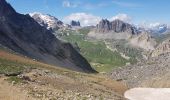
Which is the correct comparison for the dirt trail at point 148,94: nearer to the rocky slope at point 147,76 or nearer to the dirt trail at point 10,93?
the rocky slope at point 147,76

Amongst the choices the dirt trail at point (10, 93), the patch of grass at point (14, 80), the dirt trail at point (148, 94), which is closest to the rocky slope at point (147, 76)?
the dirt trail at point (148, 94)

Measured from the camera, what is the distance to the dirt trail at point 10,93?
4778 centimetres

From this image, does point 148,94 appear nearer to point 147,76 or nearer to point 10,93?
point 147,76

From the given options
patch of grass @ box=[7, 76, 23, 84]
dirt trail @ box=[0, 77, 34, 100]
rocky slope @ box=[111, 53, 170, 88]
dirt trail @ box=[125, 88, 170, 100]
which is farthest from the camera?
rocky slope @ box=[111, 53, 170, 88]

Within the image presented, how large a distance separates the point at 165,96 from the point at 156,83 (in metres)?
23.5

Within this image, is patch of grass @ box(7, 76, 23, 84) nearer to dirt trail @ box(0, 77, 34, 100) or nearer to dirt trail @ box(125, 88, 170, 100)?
dirt trail @ box(0, 77, 34, 100)

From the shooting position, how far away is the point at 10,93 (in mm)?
49656

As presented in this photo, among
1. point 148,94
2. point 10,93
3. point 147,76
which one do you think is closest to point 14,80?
point 10,93

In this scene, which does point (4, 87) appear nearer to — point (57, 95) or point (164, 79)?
point (57, 95)

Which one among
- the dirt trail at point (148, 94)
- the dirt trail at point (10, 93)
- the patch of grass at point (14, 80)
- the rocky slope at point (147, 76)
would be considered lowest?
the dirt trail at point (148, 94)

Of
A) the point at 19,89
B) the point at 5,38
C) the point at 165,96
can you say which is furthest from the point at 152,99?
the point at 5,38

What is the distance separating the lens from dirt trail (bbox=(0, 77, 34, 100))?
4778 cm

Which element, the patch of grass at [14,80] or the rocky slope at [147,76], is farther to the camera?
the rocky slope at [147,76]

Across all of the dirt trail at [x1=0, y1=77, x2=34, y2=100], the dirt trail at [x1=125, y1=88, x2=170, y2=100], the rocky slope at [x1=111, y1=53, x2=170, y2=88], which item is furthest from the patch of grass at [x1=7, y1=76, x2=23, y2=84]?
the rocky slope at [x1=111, y1=53, x2=170, y2=88]
